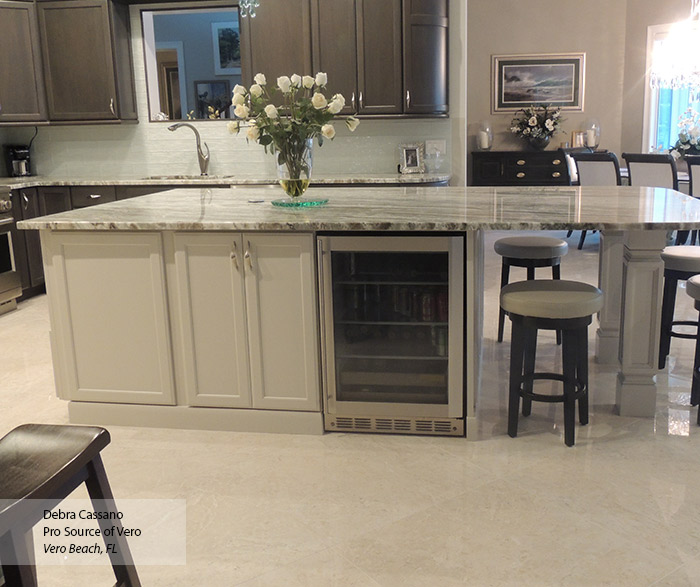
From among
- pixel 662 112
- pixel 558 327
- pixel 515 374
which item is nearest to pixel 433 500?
pixel 515 374

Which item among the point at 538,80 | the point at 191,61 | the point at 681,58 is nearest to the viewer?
the point at 191,61

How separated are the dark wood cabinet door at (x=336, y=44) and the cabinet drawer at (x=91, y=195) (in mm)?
1864

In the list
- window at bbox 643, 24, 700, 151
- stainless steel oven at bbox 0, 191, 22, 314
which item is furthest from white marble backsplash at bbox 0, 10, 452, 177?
window at bbox 643, 24, 700, 151

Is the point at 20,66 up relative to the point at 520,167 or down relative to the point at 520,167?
up

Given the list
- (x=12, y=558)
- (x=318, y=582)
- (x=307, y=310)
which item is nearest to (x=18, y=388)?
(x=307, y=310)

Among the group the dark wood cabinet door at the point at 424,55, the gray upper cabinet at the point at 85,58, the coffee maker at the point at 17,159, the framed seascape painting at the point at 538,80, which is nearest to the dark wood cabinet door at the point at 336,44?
the dark wood cabinet door at the point at 424,55

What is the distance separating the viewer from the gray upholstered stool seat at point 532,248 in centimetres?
373

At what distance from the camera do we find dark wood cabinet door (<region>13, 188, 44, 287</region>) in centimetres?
557

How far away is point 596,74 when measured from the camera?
910cm

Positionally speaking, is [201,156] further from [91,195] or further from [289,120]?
[289,120]

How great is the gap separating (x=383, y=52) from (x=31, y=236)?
3.04 meters

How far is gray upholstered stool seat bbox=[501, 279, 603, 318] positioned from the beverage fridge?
22 cm

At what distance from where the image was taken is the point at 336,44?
214 inches

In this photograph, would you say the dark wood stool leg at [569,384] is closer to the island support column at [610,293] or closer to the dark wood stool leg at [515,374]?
the dark wood stool leg at [515,374]
